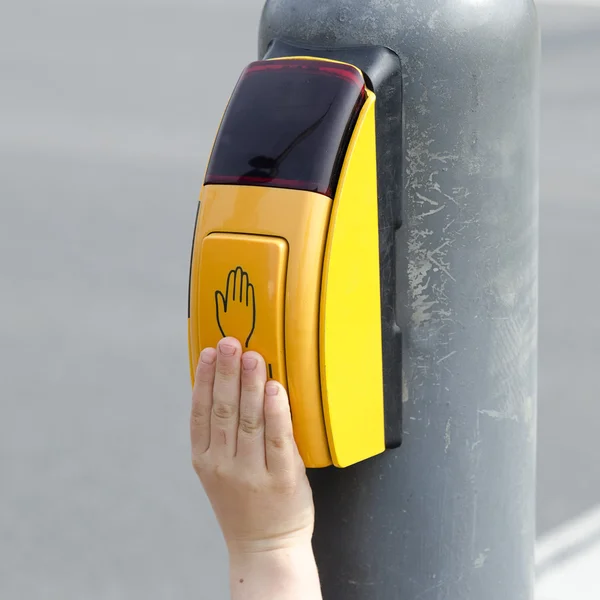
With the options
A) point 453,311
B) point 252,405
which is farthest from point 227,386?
point 453,311

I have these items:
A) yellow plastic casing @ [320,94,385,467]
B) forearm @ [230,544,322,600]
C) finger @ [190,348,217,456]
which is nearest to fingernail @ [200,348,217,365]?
finger @ [190,348,217,456]

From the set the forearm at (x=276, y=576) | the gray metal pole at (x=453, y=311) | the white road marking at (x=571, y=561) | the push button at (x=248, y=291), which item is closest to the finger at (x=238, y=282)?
the push button at (x=248, y=291)

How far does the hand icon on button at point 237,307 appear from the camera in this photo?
104cm

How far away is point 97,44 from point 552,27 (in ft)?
13.1

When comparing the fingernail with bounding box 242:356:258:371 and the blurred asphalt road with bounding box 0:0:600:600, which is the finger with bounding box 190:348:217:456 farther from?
the blurred asphalt road with bounding box 0:0:600:600

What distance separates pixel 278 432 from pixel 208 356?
104 millimetres

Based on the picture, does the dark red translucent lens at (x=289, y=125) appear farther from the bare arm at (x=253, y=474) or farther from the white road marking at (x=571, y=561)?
the white road marking at (x=571, y=561)

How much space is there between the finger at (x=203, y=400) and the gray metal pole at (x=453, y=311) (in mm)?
171

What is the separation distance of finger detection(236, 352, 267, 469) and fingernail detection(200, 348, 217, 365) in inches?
1.3

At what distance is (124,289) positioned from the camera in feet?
14.2

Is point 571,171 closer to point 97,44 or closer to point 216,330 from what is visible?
point 97,44

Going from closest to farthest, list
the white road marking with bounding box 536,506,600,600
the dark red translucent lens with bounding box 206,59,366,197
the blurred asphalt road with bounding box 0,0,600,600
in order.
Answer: the dark red translucent lens with bounding box 206,59,366,197
the white road marking with bounding box 536,506,600,600
the blurred asphalt road with bounding box 0,0,600,600

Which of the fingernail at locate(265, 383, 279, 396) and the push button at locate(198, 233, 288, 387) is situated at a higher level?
the push button at locate(198, 233, 288, 387)

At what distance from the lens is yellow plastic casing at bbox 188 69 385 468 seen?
3.33 ft
